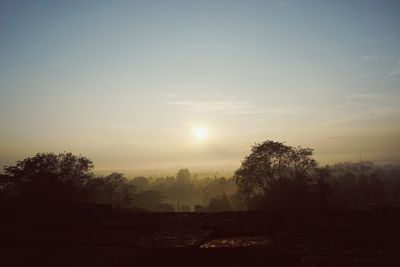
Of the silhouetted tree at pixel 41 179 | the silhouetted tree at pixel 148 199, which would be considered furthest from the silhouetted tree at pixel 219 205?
the silhouetted tree at pixel 41 179

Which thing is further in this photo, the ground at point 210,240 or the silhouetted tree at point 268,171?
the silhouetted tree at point 268,171

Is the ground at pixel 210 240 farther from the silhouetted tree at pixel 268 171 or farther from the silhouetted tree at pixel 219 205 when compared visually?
the silhouetted tree at pixel 219 205

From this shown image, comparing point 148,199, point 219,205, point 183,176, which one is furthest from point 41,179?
point 183,176

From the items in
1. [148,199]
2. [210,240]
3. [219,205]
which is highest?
[210,240]

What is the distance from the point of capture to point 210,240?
555 centimetres

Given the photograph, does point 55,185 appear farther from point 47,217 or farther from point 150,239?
point 150,239

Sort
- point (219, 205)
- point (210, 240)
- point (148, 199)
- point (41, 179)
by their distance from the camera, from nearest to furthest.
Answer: point (210, 240)
point (41, 179)
point (219, 205)
point (148, 199)

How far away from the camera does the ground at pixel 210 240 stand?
434cm

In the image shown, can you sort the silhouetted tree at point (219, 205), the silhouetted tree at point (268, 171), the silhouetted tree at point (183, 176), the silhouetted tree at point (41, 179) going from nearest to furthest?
the silhouetted tree at point (41, 179), the silhouetted tree at point (268, 171), the silhouetted tree at point (219, 205), the silhouetted tree at point (183, 176)

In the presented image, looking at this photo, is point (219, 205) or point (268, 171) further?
point (219, 205)

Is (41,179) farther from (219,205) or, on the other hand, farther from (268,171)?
(219,205)

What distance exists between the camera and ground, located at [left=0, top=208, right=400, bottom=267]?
434 centimetres

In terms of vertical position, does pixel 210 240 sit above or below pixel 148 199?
above

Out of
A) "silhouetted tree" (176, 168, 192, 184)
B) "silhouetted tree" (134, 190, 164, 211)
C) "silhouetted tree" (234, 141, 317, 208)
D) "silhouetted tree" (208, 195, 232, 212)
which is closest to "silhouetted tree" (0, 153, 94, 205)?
"silhouetted tree" (234, 141, 317, 208)
